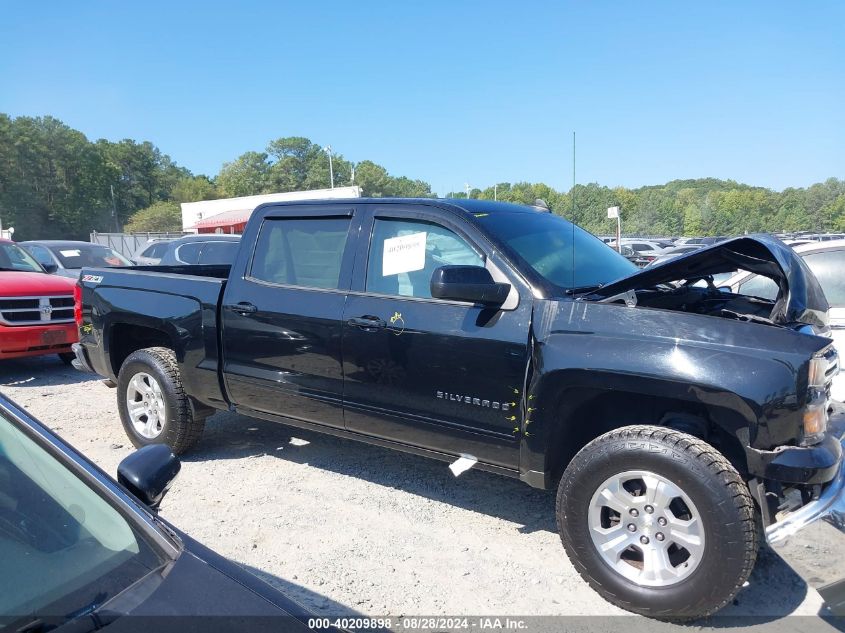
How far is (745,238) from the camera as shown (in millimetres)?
3217

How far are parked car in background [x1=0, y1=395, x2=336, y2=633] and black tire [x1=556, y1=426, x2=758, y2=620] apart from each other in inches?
70.1

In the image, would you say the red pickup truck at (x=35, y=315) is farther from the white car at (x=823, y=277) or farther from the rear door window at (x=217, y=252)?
the white car at (x=823, y=277)

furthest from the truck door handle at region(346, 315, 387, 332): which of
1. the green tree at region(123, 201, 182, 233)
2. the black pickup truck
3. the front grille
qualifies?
the green tree at region(123, 201, 182, 233)

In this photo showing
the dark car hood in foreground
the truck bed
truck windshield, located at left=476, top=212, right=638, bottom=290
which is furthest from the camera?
the truck bed

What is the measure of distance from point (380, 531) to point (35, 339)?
5851 millimetres

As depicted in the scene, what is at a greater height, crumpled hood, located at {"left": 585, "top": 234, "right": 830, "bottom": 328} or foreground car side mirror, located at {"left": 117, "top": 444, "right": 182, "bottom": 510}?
crumpled hood, located at {"left": 585, "top": 234, "right": 830, "bottom": 328}

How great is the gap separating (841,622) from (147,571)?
118 inches

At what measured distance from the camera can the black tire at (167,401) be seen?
482 cm

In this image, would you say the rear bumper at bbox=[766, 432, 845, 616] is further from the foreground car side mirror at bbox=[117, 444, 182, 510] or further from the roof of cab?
the foreground car side mirror at bbox=[117, 444, 182, 510]

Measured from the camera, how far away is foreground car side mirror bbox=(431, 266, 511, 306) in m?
3.32

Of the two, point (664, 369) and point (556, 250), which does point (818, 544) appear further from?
point (556, 250)

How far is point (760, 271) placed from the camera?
3.39 metres

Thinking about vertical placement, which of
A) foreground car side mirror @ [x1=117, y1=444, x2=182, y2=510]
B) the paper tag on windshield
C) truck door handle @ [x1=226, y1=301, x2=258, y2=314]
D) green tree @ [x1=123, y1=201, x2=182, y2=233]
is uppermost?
green tree @ [x1=123, y1=201, x2=182, y2=233]

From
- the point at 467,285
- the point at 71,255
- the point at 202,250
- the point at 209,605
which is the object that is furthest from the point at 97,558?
the point at 71,255
